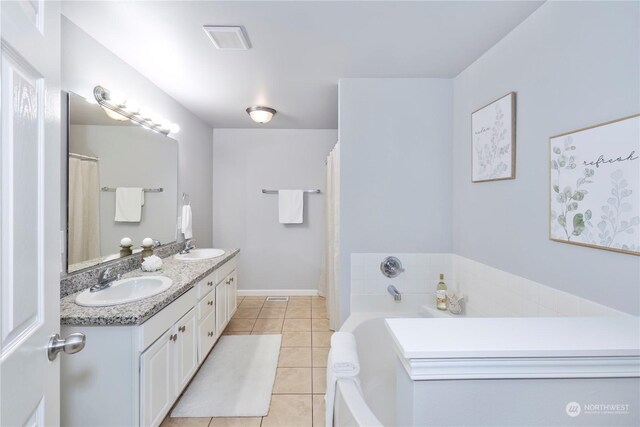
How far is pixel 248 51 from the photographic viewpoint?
178 centimetres

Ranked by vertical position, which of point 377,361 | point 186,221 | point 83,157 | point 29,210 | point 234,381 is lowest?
point 234,381

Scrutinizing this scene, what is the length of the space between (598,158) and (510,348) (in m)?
0.94

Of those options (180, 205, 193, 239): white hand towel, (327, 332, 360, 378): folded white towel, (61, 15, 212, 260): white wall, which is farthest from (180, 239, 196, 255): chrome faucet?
(327, 332, 360, 378): folded white towel

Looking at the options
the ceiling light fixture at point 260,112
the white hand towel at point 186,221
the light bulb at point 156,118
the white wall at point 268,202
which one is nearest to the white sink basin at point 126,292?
the white hand towel at point 186,221

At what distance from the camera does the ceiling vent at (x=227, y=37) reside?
1.52m

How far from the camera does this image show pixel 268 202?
380cm

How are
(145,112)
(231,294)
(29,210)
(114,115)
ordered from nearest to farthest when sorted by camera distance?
(29,210), (114,115), (145,112), (231,294)

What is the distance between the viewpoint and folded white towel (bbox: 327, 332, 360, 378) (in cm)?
126

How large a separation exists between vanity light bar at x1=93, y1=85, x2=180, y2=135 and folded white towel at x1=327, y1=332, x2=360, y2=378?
2.09 metres

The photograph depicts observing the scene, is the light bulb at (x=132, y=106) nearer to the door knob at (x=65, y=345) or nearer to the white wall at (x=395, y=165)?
the white wall at (x=395, y=165)

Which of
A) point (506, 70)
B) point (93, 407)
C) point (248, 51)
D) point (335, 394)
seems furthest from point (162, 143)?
point (506, 70)

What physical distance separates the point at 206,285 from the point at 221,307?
45 cm

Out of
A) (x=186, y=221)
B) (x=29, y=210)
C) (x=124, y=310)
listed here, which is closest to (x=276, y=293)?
(x=186, y=221)

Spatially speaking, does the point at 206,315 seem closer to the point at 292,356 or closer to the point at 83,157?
the point at 292,356
